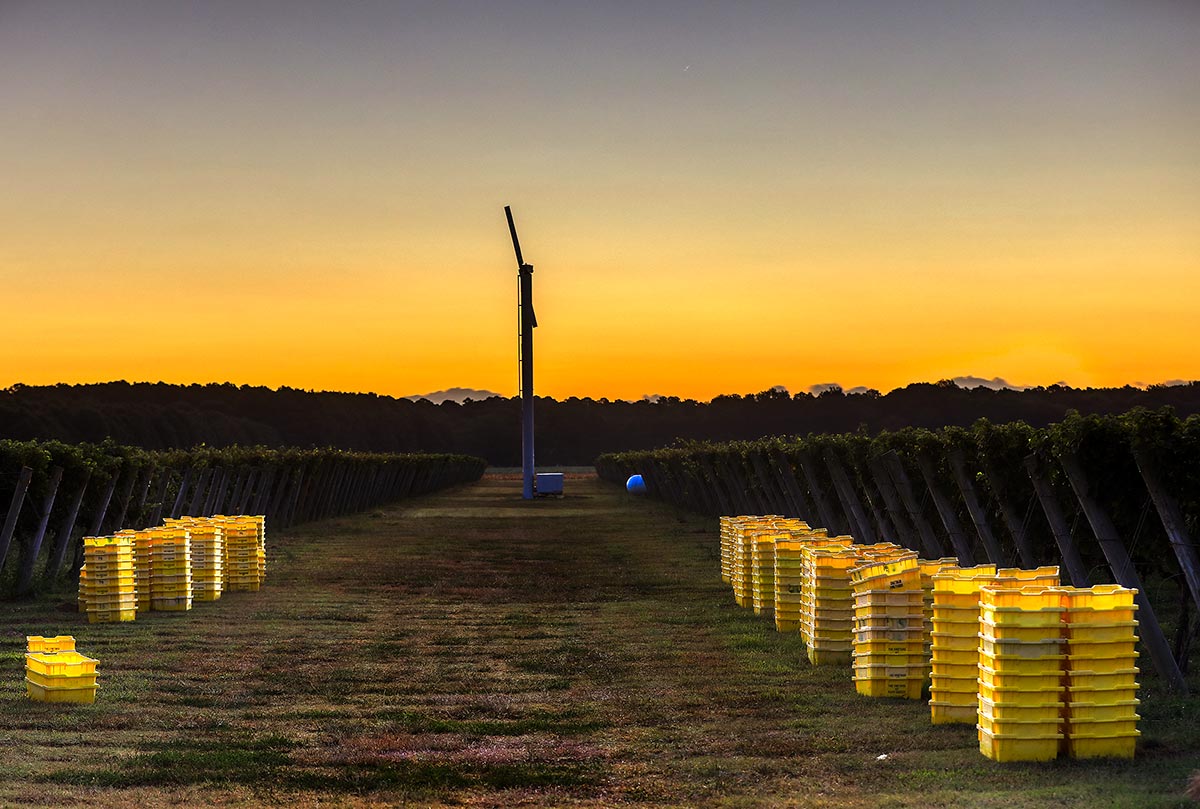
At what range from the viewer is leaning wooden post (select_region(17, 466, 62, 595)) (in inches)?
1065

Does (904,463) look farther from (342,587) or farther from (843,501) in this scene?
(342,587)

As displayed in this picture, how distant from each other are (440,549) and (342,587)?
12.5 m

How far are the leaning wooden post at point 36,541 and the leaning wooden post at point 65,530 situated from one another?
401 mm

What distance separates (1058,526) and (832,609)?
3.40m

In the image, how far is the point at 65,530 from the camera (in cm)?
2939

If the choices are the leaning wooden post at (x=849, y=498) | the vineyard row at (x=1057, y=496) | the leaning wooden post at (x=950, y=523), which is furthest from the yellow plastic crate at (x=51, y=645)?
the leaning wooden post at (x=849, y=498)

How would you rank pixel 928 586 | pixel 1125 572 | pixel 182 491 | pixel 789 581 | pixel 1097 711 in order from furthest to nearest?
1. pixel 182 491
2. pixel 789 581
3. pixel 1125 572
4. pixel 928 586
5. pixel 1097 711

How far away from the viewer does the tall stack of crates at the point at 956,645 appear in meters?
12.9

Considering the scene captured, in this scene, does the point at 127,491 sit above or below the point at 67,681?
above

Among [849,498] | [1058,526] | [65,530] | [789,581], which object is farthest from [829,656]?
[65,530]

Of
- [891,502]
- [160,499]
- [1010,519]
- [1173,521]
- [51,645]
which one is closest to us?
[51,645]

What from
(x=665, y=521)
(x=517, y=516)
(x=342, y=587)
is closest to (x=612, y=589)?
(x=342, y=587)

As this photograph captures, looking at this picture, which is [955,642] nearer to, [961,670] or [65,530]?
[961,670]

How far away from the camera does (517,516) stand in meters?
66.2
